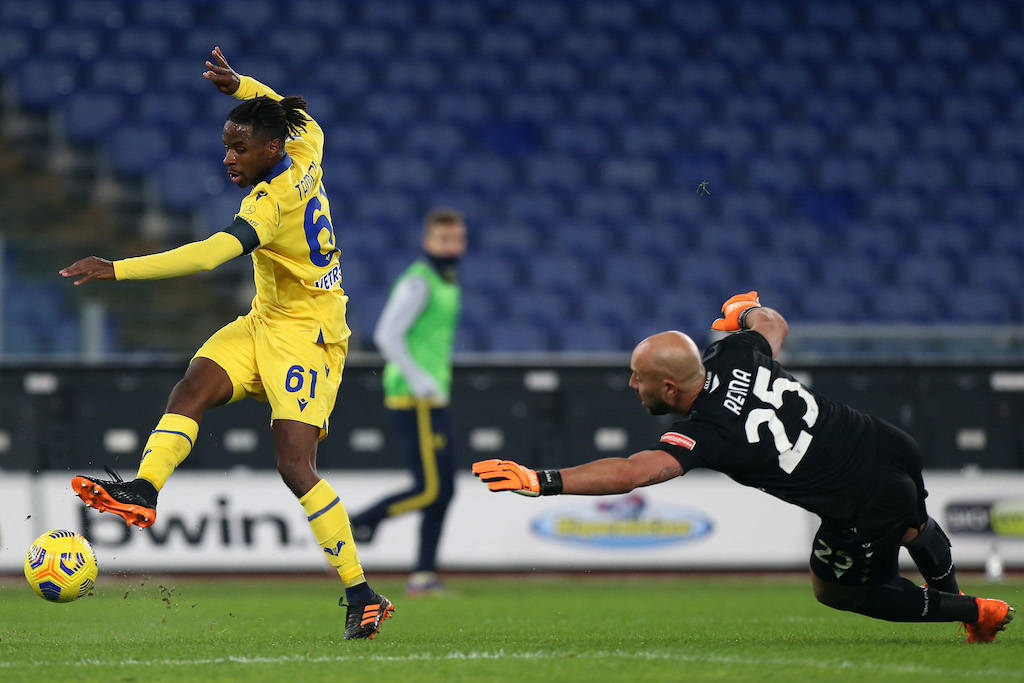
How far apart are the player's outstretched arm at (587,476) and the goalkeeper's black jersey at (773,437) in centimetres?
10

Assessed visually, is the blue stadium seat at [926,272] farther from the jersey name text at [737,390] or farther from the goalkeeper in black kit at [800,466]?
the jersey name text at [737,390]

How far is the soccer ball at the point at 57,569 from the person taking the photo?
4.52 m

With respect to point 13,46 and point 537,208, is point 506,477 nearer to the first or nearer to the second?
point 537,208

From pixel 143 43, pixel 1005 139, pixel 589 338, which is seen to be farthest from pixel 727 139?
pixel 143 43

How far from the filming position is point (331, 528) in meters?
4.79

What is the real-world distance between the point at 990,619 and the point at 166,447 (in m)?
3.06

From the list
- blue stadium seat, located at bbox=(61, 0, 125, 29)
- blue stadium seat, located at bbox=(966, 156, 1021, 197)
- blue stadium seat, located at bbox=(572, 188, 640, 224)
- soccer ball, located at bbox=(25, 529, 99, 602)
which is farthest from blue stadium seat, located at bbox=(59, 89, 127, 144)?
blue stadium seat, located at bbox=(966, 156, 1021, 197)

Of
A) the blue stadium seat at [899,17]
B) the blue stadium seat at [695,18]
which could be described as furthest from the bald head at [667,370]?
the blue stadium seat at [899,17]

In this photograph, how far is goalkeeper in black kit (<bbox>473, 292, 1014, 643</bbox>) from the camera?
12.8 feet

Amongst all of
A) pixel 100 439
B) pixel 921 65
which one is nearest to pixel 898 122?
pixel 921 65

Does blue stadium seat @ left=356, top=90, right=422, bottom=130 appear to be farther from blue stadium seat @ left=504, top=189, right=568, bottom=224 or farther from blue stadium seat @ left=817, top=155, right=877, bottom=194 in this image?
blue stadium seat @ left=817, top=155, right=877, bottom=194

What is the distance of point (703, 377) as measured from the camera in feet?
13.4

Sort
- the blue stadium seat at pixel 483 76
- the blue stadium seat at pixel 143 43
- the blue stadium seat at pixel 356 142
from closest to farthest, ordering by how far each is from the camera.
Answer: the blue stadium seat at pixel 356 142
the blue stadium seat at pixel 143 43
the blue stadium seat at pixel 483 76

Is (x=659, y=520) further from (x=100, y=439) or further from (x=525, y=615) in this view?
(x=100, y=439)
